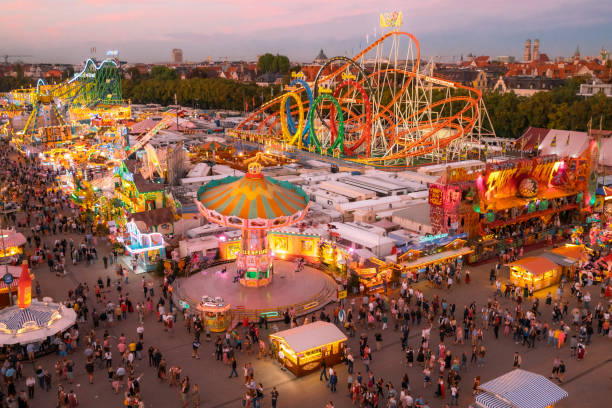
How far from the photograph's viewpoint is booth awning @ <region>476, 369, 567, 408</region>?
1468cm

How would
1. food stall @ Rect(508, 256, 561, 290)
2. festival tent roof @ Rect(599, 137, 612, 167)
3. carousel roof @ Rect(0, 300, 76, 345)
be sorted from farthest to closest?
festival tent roof @ Rect(599, 137, 612, 167) → food stall @ Rect(508, 256, 561, 290) → carousel roof @ Rect(0, 300, 76, 345)

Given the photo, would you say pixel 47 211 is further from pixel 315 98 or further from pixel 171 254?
pixel 315 98

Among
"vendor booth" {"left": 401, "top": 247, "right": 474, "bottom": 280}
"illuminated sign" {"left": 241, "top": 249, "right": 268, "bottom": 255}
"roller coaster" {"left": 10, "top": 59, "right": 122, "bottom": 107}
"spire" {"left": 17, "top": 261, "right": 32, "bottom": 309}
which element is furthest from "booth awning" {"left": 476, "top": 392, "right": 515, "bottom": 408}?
"roller coaster" {"left": 10, "top": 59, "right": 122, "bottom": 107}

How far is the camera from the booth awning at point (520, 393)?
1468 cm

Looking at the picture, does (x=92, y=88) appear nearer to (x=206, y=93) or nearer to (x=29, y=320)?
(x=206, y=93)

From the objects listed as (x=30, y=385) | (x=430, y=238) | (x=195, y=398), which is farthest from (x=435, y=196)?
(x=30, y=385)

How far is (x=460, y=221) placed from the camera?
28.3m

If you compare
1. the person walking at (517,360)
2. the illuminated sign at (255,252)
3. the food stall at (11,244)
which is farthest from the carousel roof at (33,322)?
the person walking at (517,360)

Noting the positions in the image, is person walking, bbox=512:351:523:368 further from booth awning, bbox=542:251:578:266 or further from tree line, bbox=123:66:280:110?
tree line, bbox=123:66:280:110

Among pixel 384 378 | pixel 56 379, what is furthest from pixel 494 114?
pixel 56 379

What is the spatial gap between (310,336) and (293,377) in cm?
141

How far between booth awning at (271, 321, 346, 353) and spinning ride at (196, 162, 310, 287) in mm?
5625

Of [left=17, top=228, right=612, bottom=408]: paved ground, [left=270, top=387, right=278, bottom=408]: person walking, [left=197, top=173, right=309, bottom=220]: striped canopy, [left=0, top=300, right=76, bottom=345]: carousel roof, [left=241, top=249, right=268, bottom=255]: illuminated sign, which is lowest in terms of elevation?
[left=17, top=228, right=612, bottom=408]: paved ground

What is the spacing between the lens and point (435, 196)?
92.4ft
